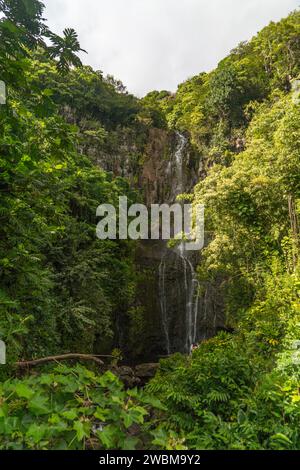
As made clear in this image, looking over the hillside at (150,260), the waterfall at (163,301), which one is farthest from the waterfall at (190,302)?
the waterfall at (163,301)

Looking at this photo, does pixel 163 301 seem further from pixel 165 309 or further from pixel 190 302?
pixel 190 302

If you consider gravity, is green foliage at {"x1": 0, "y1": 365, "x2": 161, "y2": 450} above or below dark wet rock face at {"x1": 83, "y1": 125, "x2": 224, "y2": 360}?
above

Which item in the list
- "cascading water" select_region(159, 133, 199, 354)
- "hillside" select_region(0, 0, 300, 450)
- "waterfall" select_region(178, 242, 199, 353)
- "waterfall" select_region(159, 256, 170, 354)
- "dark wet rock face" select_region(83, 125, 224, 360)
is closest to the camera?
"hillside" select_region(0, 0, 300, 450)

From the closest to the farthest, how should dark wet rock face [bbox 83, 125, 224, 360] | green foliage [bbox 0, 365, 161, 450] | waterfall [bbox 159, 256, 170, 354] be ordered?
green foliage [bbox 0, 365, 161, 450] → dark wet rock face [bbox 83, 125, 224, 360] → waterfall [bbox 159, 256, 170, 354]

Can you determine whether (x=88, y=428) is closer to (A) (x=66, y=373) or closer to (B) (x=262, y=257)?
(A) (x=66, y=373)

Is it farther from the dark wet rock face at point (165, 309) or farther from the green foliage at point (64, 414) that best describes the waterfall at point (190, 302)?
the green foliage at point (64, 414)

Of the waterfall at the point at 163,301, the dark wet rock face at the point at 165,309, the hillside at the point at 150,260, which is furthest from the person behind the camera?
the waterfall at the point at 163,301

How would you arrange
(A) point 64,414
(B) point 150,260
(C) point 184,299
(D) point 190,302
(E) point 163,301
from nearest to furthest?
(A) point 64,414 → (D) point 190,302 → (C) point 184,299 → (E) point 163,301 → (B) point 150,260

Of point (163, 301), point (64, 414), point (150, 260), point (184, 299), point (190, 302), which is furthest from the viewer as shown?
point (150, 260)

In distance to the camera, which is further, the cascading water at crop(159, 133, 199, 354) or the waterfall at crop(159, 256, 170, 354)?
the waterfall at crop(159, 256, 170, 354)

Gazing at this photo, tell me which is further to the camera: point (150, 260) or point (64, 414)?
point (150, 260)

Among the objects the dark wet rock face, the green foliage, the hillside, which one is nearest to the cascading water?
the dark wet rock face

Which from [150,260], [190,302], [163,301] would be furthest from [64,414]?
[150,260]

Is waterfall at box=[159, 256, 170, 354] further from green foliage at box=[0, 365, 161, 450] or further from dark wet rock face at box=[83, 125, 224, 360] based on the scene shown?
green foliage at box=[0, 365, 161, 450]
